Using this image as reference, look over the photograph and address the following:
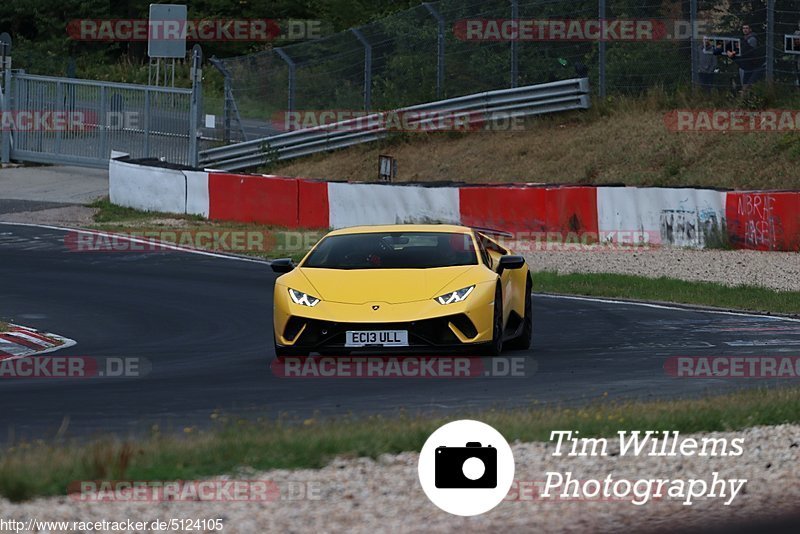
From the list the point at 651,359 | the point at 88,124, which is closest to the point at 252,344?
the point at 651,359

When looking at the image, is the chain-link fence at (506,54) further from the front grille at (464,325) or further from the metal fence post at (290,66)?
the front grille at (464,325)

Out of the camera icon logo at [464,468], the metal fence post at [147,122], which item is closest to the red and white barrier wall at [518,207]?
the metal fence post at [147,122]

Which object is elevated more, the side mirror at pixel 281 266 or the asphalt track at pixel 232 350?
the side mirror at pixel 281 266

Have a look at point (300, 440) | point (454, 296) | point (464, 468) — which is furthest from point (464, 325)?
point (464, 468)

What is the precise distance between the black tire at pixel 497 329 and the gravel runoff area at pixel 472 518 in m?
4.73

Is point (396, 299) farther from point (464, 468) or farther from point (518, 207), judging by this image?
point (518, 207)

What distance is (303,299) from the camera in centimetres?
1281

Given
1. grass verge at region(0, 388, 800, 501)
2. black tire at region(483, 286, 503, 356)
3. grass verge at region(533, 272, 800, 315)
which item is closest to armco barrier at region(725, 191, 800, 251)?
grass verge at region(533, 272, 800, 315)

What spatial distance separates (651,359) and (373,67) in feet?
76.2

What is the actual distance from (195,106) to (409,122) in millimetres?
5284

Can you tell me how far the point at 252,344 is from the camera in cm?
1476

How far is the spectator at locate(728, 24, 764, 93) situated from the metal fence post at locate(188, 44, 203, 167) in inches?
504

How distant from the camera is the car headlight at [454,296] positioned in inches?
498

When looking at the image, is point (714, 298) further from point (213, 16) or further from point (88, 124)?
point (213, 16)
